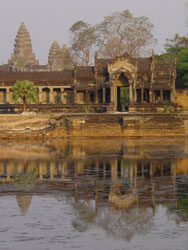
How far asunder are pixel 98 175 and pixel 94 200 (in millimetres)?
5919

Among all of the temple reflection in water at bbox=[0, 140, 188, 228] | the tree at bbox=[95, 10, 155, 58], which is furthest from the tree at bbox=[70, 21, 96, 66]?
the temple reflection in water at bbox=[0, 140, 188, 228]

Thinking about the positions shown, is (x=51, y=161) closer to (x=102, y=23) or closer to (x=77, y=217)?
(x=77, y=217)

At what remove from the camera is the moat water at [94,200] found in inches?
589

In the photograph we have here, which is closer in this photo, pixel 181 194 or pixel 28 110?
pixel 181 194

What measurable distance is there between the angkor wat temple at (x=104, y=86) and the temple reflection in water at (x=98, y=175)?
24.1 metres

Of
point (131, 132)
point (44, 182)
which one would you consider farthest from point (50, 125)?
point (44, 182)

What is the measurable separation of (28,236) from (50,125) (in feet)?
113

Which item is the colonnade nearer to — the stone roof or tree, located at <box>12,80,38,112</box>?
the stone roof

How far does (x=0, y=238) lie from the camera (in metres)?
15.0

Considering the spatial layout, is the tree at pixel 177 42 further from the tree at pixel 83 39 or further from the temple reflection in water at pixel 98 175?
the temple reflection in water at pixel 98 175

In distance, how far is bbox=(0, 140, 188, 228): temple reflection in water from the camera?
19.6 metres

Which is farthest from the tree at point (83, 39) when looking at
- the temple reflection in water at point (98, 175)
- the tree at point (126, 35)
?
the temple reflection in water at point (98, 175)

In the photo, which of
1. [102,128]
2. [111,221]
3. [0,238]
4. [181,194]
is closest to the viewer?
[0,238]

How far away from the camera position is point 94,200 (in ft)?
64.4
